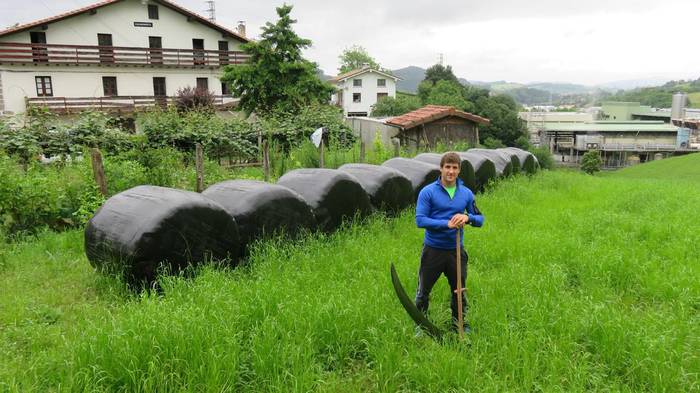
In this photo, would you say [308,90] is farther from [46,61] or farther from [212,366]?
[212,366]

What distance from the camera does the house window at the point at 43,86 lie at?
25047 mm

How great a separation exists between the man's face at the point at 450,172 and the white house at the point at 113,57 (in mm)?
24422

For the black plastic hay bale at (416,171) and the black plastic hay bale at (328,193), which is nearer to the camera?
the black plastic hay bale at (328,193)

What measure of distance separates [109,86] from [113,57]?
5.51 feet

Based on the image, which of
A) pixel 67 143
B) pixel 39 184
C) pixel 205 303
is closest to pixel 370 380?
pixel 205 303

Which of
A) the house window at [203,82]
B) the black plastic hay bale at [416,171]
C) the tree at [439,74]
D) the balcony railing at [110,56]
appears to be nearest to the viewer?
the black plastic hay bale at [416,171]

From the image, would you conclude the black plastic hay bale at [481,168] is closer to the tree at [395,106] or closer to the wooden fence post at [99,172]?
the wooden fence post at [99,172]

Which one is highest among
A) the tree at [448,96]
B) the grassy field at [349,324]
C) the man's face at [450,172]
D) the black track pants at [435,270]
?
the tree at [448,96]

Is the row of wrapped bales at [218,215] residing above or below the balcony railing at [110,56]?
below

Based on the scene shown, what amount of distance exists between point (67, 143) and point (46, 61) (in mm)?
18652

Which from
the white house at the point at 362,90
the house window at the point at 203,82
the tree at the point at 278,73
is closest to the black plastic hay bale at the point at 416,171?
the tree at the point at 278,73

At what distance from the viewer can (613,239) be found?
688cm

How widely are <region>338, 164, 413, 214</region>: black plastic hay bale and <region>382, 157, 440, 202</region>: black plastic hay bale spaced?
1.22ft

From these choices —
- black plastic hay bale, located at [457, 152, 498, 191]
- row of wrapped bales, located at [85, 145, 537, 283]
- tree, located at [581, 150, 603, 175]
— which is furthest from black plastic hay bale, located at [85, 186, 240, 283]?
tree, located at [581, 150, 603, 175]
